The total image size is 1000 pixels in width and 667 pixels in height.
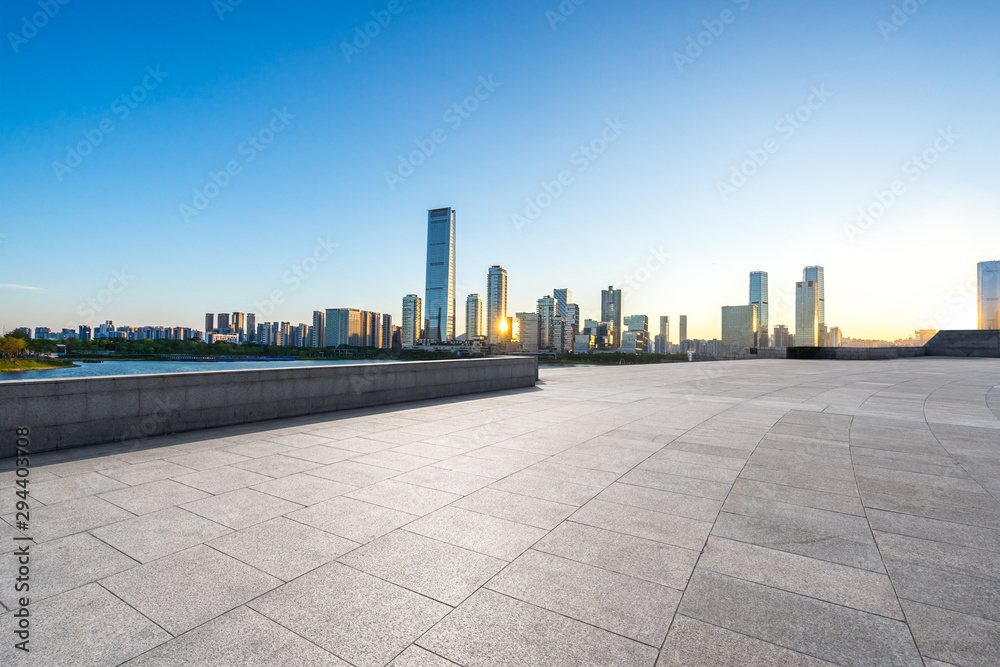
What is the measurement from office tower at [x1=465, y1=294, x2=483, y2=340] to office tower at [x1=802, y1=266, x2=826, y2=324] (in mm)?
93466

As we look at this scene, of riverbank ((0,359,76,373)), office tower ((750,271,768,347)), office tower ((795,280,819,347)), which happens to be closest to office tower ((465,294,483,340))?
office tower ((750,271,768,347))

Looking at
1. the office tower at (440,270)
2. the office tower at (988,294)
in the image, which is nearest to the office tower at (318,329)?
the office tower at (440,270)

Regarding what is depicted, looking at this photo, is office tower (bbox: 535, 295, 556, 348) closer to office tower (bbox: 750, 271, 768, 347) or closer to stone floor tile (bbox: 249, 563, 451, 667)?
office tower (bbox: 750, 271, 768, 347)

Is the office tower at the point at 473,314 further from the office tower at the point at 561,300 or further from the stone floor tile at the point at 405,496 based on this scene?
the stone floor tile at the point at 405,496

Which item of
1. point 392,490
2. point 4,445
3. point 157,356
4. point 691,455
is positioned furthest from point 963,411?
point 157,356

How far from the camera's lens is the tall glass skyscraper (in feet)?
325

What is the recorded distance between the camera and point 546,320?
134m

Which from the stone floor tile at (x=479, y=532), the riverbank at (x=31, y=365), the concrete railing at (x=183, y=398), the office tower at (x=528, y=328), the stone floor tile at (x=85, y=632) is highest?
the office tower at (x=528, y=328)

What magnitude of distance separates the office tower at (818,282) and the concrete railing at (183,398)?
356 feet

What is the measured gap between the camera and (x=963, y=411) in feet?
37.6

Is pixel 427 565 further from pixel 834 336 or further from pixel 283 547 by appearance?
pixel 834 336

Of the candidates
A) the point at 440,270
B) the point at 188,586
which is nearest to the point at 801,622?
the point at 188,586

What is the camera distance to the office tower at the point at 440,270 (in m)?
169

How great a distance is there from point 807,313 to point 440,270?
128m
